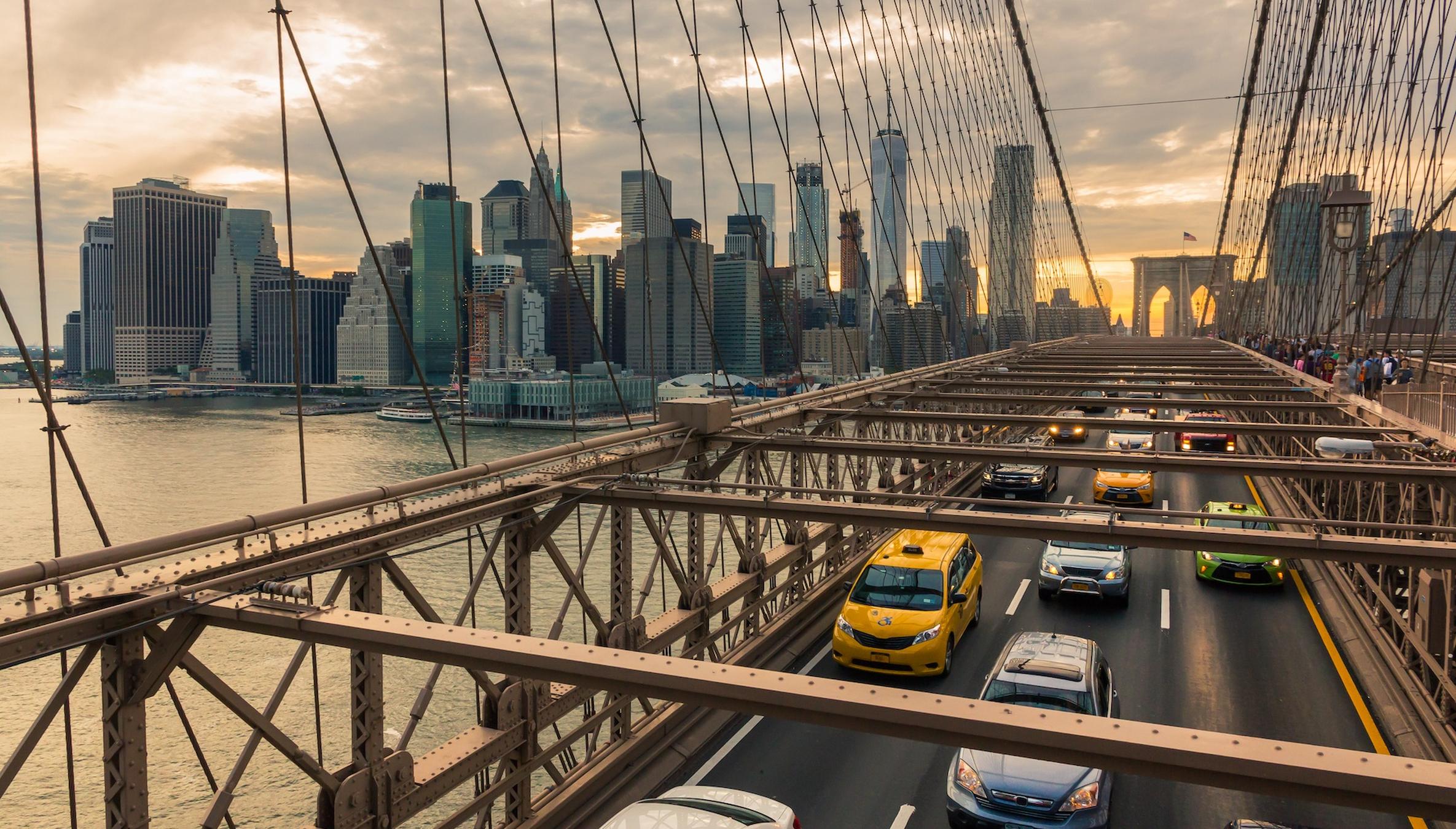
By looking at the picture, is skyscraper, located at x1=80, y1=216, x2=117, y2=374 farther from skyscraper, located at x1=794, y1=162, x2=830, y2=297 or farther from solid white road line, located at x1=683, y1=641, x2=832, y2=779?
skyscraper, located at x1=794, y1=162, x2=830, y2=297

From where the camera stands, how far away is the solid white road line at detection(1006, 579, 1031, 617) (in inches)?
733

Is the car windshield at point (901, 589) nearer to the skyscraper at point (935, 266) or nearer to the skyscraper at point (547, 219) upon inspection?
the skyscraper at point (547, 219)

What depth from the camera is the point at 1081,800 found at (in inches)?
382

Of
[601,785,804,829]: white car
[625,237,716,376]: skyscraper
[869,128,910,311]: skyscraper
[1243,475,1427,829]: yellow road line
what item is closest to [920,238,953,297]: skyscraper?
[869,128,910,311]: skyscraper

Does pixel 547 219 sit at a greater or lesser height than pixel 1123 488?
greater

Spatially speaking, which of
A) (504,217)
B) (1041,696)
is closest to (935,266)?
(504,217)

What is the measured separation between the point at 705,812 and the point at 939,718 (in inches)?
196

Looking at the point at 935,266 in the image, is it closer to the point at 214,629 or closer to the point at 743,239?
the point at 743,239

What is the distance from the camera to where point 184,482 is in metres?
42.6

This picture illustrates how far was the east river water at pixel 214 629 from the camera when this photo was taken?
89.2 feet

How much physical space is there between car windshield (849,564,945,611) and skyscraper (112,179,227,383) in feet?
47.8

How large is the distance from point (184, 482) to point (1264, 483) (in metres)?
43.9

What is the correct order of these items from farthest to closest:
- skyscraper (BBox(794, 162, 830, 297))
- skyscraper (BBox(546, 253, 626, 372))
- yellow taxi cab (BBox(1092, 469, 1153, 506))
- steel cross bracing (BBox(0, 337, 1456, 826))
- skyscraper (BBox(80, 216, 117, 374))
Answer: skyscraper (BBox(794, 162, 830, 297)) < skyscraper (BBox(546, 253, 626, 372)) < yellow taxi cab (BBox(1092, 469, 1153, 506)) < skyscraper (BBox(80, 216, 117, 374)) < steel cross bracing (BBox(0, 337, 1456, 826))

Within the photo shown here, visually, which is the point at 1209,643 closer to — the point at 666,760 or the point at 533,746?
the point at 666,760
